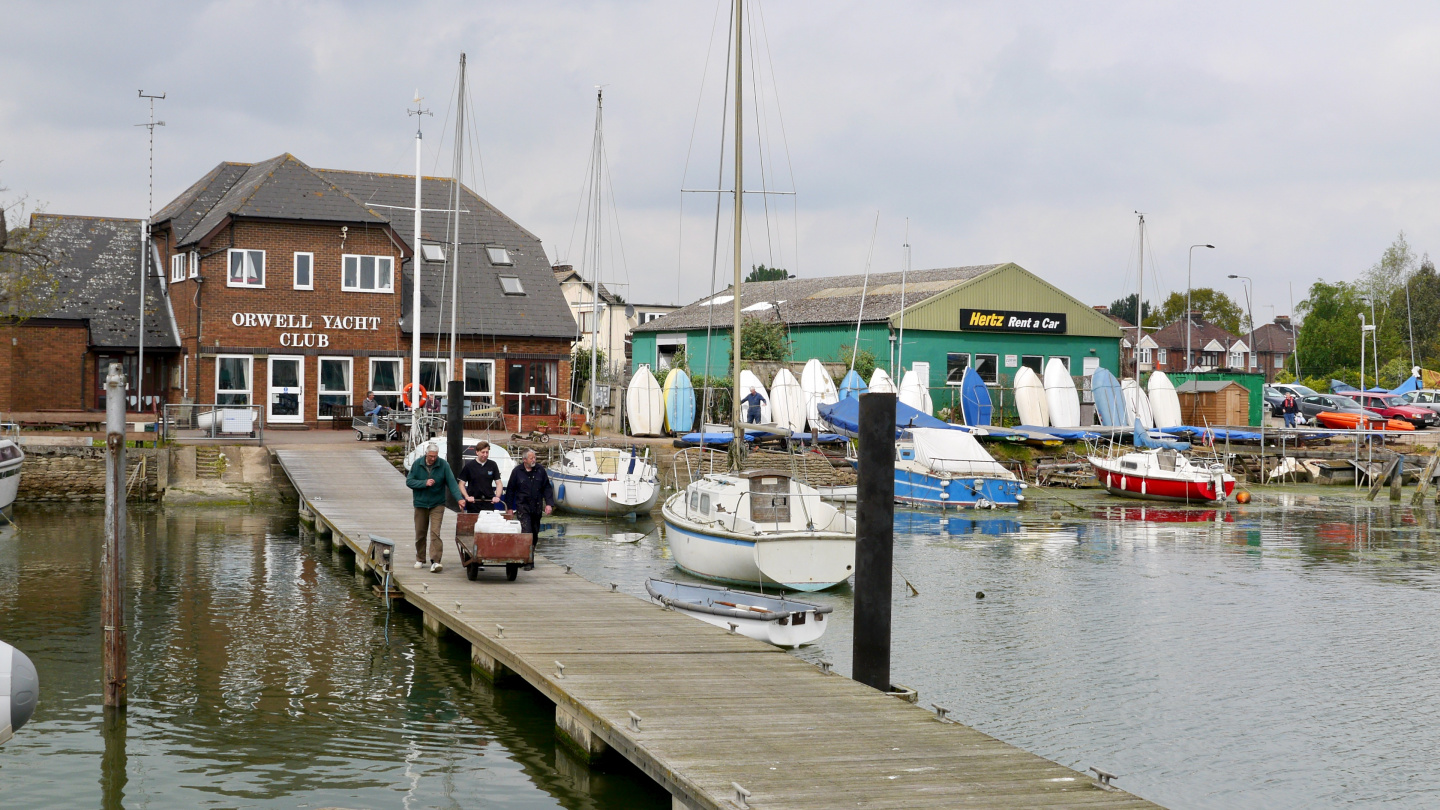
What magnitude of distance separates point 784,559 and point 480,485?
17.5 ft

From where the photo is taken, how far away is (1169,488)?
132 ft

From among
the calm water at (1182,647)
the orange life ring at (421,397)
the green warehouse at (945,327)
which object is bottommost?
the calm water at (1182,647)

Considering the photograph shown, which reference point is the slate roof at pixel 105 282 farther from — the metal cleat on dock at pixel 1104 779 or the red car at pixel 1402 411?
the red car at pixel 1402 411

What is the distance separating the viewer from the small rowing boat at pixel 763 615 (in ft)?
51.1

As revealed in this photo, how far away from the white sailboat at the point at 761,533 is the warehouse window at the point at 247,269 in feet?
71.9

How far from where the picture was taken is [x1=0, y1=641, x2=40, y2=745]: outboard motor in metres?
8.65

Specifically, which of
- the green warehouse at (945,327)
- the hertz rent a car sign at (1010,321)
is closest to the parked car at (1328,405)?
the green warehouse at (945,327)

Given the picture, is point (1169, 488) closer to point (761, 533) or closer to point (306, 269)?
point (761, 533)

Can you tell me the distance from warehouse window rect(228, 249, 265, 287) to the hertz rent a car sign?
2855 cm

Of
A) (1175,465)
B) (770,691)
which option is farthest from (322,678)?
(1175,465)

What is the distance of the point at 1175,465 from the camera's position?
4062 cm

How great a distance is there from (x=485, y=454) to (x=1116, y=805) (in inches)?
457

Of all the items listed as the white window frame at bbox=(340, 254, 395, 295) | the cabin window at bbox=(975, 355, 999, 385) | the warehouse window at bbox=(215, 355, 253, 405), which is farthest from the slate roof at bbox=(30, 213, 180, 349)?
the cabin window at bbox=(975, 355, 999, 385)

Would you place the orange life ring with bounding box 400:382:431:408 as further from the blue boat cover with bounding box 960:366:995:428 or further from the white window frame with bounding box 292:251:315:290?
Answer: the blue boat cover with bounding box 960:366:995:428
